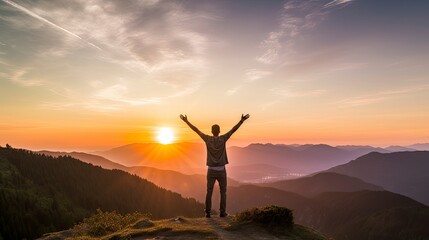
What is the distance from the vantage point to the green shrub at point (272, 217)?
45.6 ft

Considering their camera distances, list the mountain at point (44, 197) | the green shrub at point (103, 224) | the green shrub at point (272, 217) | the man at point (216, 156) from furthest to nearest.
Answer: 1. the mountain at point (44, 197)
2. the man at point (216, 156)
3. the green shrub at point (103, 224)
4. the green shrub at point (272, 217)

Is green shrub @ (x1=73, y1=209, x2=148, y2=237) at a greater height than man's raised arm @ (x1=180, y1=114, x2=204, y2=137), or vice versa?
man's raised arm @ (x1=180, y1=114, x2=204, y2=137)

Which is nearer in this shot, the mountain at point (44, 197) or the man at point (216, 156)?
the man at point (216, 156)

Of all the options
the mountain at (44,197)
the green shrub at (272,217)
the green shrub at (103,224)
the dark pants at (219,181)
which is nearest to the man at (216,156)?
the dark pants at (219,181)

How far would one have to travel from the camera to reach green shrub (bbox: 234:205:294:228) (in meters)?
13.9

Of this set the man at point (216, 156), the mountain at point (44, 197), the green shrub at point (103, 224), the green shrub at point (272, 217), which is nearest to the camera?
the green shrub at point (272, 217)

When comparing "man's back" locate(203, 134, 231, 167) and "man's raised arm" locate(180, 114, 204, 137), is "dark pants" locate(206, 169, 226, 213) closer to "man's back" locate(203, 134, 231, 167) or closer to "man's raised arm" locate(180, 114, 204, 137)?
"man's back" locate(203, 134, 231, 167)

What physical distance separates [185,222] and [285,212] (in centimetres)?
458

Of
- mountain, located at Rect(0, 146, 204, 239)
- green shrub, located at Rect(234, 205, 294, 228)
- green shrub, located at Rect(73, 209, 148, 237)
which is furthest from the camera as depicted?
mountain, located at Rect(0, 146, 204, 239)

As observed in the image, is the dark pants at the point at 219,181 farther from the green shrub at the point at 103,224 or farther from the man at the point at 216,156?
the green shrub at the point at 103,224

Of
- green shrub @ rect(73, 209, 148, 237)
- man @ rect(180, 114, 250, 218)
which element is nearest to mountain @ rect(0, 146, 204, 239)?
green shrub @ rect(73, 209, 148, 237)

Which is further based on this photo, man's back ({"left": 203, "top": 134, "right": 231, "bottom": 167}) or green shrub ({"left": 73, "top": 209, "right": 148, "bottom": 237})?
man's back ({"left": 203, "top": 134, "right": 231, "bottom": 167})

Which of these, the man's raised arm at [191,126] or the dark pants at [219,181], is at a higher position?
the man's raised arm at [191,126]

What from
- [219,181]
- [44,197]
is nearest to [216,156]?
[219,181]
